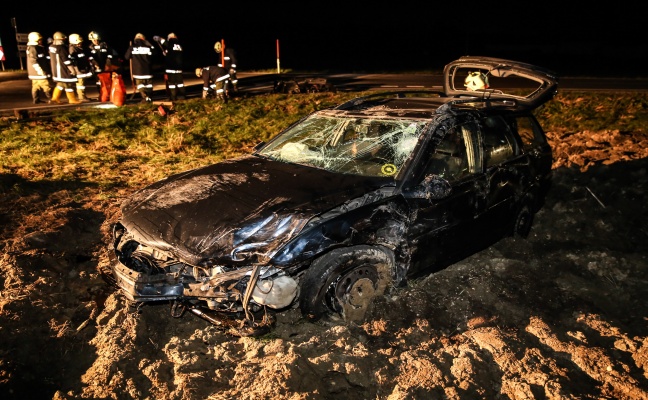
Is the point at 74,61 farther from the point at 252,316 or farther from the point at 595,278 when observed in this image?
the point at 595,278

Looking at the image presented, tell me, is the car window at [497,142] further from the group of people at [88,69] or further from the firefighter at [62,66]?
the firefighter at [62,66]

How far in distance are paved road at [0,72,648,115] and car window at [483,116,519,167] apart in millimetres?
9188

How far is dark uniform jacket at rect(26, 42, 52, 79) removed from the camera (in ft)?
36.4

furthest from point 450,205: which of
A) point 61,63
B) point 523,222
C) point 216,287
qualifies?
point 61,63

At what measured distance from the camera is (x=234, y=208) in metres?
3.62

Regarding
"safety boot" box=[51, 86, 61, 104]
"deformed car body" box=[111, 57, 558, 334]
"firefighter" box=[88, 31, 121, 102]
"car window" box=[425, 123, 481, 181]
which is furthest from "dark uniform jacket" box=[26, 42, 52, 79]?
"car window" box=[425, 123, 481, 181]

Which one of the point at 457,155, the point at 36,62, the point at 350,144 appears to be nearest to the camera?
the point at 457,155

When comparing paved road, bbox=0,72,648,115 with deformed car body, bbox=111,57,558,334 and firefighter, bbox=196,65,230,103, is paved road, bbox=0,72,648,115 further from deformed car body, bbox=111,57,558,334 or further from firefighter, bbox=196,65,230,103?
deformed car body, bbox=111,57,558,334

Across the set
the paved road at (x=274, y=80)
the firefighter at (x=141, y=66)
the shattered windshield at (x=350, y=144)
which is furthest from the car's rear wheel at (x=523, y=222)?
the paved road at (x=274, y=80)

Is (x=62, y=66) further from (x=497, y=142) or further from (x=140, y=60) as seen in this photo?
(x=497, y=142)

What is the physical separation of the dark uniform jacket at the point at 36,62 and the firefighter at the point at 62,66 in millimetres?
179

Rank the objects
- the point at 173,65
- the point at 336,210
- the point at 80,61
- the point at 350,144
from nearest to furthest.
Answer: the point at 336,210 → the point at 350,144 → the point at 80,61 → the point at 173,65

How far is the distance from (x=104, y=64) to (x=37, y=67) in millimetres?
1601

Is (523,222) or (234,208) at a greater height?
(234,208)
